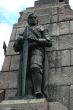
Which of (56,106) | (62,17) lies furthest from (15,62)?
(56,106)

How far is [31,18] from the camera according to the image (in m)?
9.78

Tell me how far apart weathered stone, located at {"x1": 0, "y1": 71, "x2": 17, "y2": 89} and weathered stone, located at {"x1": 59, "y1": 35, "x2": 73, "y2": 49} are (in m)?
1.68

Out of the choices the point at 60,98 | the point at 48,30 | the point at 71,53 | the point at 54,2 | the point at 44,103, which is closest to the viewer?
the point at 44,103

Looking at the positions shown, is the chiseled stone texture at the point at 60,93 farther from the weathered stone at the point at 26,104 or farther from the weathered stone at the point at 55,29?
the weathered stone at the point at 55,29

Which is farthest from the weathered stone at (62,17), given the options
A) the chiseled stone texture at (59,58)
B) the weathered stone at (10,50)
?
the weathered stone at (10,50)

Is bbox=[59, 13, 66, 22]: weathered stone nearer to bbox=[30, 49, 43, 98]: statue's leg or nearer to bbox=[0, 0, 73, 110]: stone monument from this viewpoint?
bbox=[0, 0, 73, 110]: stone monument

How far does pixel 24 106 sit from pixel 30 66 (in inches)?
54.7

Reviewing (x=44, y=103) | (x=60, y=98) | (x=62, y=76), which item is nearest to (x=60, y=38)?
(x=62, y=76)

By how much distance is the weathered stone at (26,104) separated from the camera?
7836 mm

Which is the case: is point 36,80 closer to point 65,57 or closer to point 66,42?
point 65,57

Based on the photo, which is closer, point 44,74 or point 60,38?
point 44,74

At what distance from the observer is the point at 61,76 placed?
920cm

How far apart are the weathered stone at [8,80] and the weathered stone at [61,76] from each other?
3.64ft

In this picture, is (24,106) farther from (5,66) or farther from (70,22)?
(70,22)
